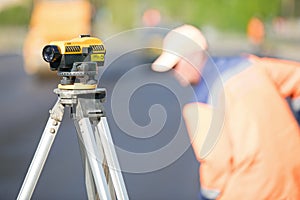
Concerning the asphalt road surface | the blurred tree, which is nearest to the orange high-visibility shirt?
the asphalt road surface

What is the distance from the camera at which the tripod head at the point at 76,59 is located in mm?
2844

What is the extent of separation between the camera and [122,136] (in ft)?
10.7

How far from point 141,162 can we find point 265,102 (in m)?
0.62

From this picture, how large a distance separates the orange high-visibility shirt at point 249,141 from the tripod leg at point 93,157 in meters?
0.42

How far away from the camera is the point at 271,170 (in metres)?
3.21

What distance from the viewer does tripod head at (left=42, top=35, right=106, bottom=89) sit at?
2.84m

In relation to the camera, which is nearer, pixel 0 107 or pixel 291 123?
pixel 291 123

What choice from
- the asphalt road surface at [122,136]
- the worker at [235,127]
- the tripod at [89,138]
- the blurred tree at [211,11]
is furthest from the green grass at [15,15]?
the tripod at [89,138]

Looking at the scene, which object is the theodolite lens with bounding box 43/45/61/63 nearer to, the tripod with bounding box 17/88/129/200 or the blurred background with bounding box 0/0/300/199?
the tripod with bounding box 17/88/129/200

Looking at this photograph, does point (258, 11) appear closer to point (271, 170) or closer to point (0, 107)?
point (0, 107)

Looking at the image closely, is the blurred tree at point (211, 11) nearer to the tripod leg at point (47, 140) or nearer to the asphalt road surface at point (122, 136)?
the asphalt road surface at point (122, 136)

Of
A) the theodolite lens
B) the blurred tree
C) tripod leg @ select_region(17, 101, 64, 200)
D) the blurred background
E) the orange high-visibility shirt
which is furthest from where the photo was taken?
the blurred tree

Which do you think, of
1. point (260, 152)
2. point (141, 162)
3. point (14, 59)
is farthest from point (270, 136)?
point (14, 59)

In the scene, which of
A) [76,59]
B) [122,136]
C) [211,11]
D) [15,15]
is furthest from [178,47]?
[15,15]
